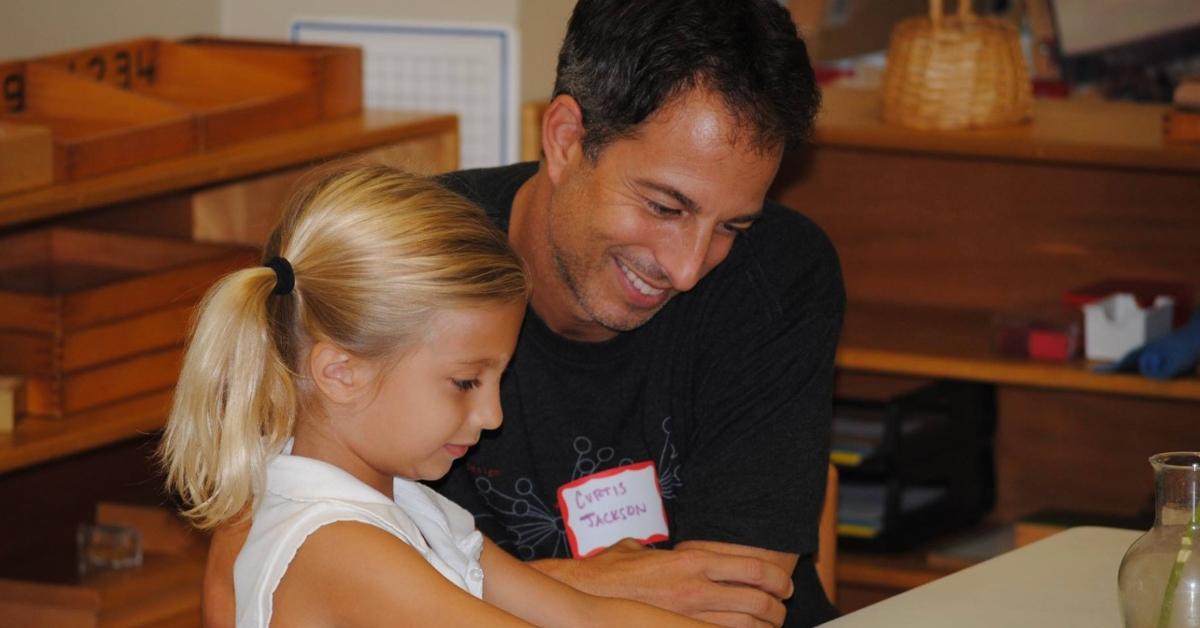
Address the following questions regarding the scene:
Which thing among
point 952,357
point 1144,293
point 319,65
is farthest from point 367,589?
point 1144,293

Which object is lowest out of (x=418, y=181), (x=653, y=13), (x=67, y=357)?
(x=67, y=357)

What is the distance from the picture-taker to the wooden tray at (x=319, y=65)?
2.95 metres

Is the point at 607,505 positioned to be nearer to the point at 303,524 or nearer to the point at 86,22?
the point at 303,524

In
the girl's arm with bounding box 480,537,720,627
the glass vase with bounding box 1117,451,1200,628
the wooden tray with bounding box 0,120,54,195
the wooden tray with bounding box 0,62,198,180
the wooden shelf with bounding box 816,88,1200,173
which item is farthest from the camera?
the wooden shelf with bounding box 816,88,1200,173

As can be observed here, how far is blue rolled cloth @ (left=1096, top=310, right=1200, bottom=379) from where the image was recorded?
2.84 m

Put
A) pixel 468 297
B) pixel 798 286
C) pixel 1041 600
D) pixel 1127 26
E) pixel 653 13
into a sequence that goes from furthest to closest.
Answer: pixel 1127 26
pixel 798 286
pixel 653 13
pixel 1041 600
pixel 468 297

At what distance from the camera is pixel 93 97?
266 cm

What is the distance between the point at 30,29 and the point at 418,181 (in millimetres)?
1548

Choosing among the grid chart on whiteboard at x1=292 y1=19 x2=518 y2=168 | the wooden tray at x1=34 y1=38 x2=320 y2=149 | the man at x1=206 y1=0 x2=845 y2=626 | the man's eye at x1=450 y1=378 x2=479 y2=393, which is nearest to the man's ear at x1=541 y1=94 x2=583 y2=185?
the man at x1=206 y1=0 x2=845 y2=626

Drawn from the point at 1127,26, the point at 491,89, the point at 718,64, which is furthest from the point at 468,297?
the point at 1127,26

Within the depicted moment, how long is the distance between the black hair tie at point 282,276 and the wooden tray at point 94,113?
0.98m

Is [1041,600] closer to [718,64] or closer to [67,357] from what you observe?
[718,64]

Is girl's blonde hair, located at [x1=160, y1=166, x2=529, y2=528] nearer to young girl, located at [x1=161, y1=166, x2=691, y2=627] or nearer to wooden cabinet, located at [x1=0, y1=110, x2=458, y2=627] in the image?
young girl, located at [x1=161, y1=166, x2=691, y2=627]

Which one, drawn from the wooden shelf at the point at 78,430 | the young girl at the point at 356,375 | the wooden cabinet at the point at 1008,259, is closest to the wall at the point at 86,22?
the wooden shelf at the point at 78,430
